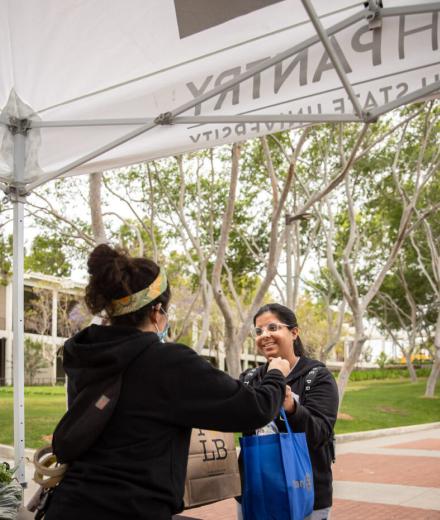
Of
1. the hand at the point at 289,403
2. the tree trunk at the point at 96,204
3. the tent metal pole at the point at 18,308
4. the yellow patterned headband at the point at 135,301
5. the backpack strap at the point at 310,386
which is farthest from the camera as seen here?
the tree trunk at the point at 96,204

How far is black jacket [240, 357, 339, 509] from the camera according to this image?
2.63 m

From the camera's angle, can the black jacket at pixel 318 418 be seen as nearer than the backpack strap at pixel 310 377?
Yes

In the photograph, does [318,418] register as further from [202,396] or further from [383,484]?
[383,484]

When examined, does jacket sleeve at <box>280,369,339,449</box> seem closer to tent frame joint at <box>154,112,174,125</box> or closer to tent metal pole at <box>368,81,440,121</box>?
tent metal pole at <box>368,81,440,121</box>

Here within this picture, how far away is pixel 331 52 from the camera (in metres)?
3.21

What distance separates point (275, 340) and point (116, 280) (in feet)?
3.81

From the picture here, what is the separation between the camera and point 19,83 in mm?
4324

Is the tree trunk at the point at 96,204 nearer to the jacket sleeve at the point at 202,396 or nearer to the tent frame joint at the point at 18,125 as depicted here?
the tent frame joint at the point at 18,125

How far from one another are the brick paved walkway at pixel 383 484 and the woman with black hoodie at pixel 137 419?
9.12 feet

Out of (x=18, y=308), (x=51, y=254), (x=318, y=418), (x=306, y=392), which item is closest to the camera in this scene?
(x=318, y=418)

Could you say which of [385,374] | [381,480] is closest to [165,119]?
[381,480]

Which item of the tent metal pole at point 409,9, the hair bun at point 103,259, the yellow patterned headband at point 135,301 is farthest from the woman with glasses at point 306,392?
the tent metal pole at point 409,9

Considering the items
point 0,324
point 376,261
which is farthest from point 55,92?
point 0,324

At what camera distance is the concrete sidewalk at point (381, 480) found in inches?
286
